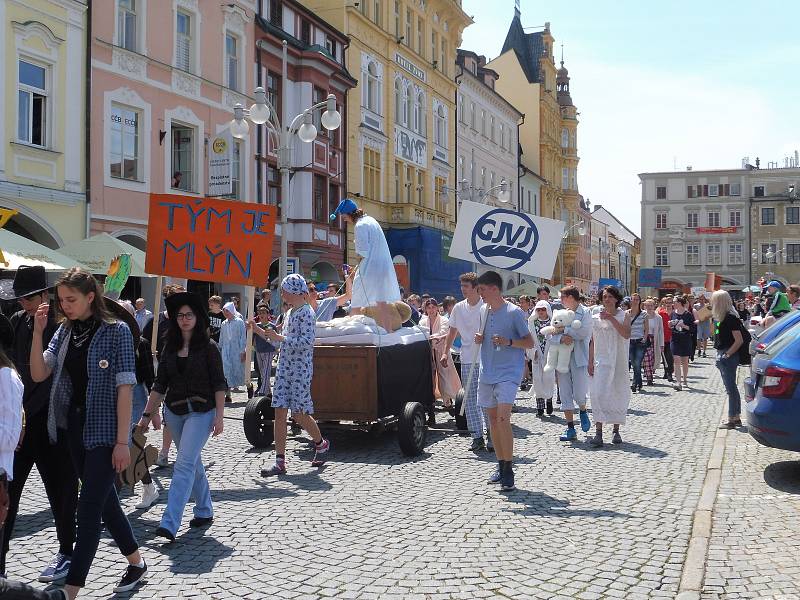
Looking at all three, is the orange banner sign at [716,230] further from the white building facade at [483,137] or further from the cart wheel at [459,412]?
the cart wheel at [459,412]

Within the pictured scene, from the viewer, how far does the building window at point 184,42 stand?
24828mm

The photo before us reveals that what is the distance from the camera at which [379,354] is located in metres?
9.42

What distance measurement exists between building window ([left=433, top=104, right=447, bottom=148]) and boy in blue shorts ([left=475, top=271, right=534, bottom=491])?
36.2 m

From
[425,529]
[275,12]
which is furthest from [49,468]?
[275,12]

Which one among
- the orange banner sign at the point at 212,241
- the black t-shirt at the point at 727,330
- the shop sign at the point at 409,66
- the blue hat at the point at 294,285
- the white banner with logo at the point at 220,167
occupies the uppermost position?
the shop sign at the point at 409,66

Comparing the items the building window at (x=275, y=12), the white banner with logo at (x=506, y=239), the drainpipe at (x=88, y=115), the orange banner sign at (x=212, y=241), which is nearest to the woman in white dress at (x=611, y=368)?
the white banner with logo at (x=506, y=239)

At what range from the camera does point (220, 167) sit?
21.9m

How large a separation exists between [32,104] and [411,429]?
14735mm

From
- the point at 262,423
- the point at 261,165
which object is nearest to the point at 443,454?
the point at 262,423

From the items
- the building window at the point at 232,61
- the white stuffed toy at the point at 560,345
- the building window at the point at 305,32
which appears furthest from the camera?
the building window at the point at 305,32

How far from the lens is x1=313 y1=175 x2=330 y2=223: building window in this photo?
102ft

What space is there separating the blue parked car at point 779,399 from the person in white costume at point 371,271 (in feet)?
13.5

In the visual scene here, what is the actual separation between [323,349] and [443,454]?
5.62ft

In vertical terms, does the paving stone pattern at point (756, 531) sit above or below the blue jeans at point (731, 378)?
below
